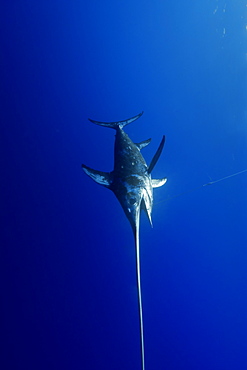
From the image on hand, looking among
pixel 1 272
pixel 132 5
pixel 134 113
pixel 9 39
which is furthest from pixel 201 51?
pixel 1 272

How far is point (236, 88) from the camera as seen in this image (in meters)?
2.36

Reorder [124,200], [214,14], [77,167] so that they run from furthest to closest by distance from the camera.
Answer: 1. [214,14]
2. [77,167]
3. [124,200]

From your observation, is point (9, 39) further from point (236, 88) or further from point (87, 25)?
point (236, 88)

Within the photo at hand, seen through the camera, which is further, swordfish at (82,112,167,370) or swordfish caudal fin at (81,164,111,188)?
swordfish caudal fin at (81,164,111,188)

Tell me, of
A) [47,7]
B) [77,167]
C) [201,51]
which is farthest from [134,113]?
[47,7]

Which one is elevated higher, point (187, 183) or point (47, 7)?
point (47, 7)

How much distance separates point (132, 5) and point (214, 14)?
666mm

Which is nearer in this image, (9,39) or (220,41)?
(9,39)

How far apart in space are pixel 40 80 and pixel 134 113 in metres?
0.69

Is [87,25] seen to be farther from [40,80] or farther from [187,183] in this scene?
[187,183]

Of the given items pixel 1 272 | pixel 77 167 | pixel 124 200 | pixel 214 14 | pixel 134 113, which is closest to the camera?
pixel 124 200

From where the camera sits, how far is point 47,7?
79.0 inches

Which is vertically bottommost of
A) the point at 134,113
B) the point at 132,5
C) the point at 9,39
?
the point at 134,113

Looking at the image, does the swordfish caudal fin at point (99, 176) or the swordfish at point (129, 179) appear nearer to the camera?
the swordfish at point (129, 179)
